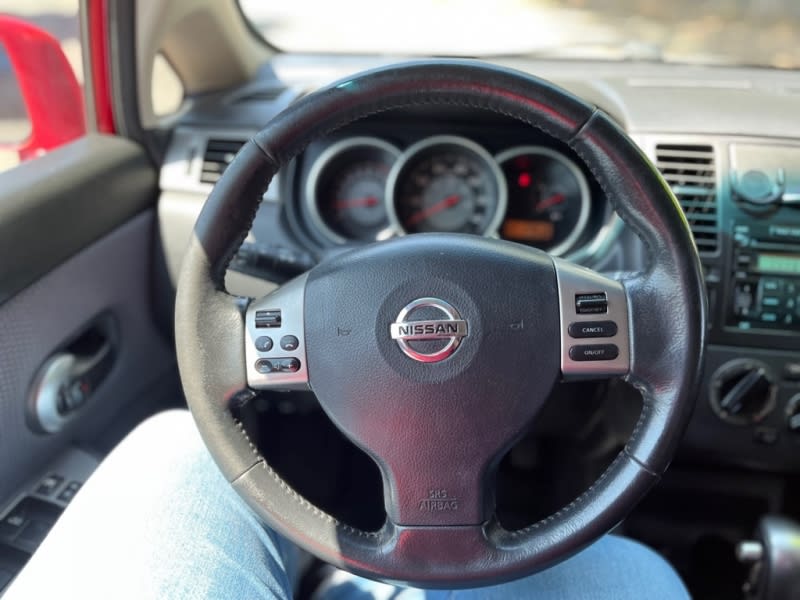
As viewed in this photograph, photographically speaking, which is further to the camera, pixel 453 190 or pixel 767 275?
pixel 453 190

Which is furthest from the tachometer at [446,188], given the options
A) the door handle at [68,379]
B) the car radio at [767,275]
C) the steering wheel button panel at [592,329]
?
the steering wheel button panel at [592,329]

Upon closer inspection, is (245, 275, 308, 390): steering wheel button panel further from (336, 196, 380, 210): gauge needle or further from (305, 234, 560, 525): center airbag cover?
(336, 196, 380, 210): gauge needle

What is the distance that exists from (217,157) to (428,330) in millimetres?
955

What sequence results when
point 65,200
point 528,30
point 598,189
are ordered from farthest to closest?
point 528,30 < point 598,189 < point 65,200

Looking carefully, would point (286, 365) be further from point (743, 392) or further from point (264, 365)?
point (743, 392)

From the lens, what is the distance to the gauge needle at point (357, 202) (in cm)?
174

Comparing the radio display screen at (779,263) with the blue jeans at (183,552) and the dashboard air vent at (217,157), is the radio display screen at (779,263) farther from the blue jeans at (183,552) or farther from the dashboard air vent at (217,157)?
the dashboard air vent at (217,157)

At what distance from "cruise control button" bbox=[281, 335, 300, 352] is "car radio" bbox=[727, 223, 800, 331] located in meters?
0.89

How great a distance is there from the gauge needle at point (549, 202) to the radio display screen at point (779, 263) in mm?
391

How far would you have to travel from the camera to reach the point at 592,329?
3.06 feet

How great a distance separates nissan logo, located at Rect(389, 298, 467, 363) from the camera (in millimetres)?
924

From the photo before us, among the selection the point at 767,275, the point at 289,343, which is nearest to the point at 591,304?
the point at 289,343

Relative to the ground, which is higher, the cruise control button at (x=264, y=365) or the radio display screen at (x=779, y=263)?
the cruise control button at (x=264, y=365)

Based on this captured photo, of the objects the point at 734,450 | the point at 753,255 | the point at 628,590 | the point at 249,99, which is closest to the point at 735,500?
the point at 734,450
